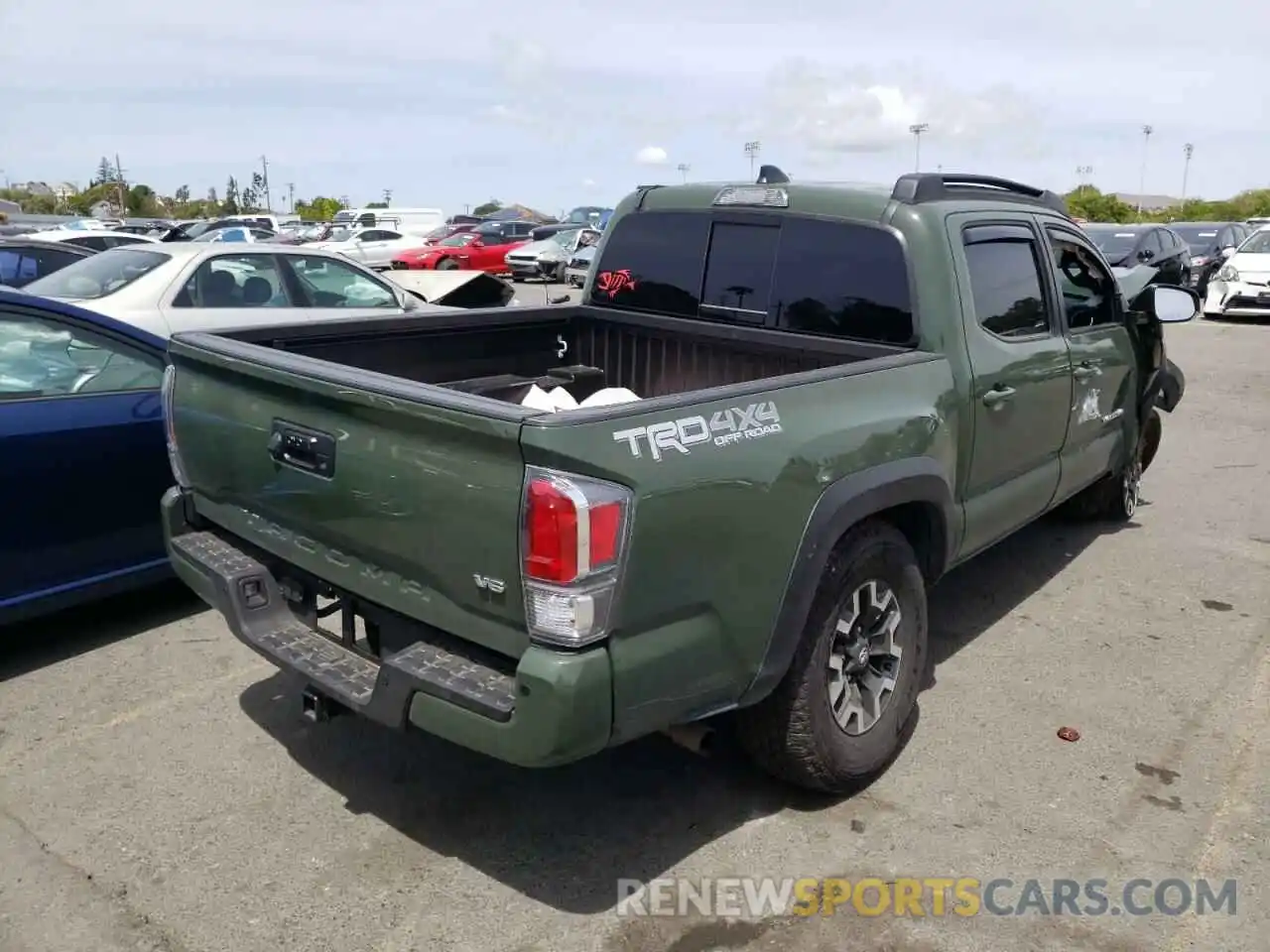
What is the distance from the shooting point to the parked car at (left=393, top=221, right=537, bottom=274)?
29.2 meters

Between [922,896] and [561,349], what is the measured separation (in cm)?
298

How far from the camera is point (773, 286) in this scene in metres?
4.43

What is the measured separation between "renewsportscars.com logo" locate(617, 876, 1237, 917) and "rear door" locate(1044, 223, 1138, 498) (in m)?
2.37

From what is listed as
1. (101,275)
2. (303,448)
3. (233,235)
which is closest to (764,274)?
(303,448)

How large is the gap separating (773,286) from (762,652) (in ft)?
6.31

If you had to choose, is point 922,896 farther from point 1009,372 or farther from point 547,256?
point 547,256

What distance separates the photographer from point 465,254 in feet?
97.8

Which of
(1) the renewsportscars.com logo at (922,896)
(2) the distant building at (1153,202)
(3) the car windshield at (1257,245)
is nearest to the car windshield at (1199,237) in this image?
(3) the car windshield at (1257,245)

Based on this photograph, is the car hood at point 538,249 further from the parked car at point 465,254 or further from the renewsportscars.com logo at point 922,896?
the renewsportscars.com logo at point 922,896

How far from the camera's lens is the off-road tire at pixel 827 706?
129 inches

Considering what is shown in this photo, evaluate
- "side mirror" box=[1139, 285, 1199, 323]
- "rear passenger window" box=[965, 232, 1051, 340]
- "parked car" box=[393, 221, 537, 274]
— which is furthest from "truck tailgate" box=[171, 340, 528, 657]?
"parked car" box=[393, 221, 537, 274]

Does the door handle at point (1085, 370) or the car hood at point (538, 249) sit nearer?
the door handle at point (1085, 370)

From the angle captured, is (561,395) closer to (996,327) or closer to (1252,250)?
(996,327)

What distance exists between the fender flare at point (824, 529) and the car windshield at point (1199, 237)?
23090 mm
